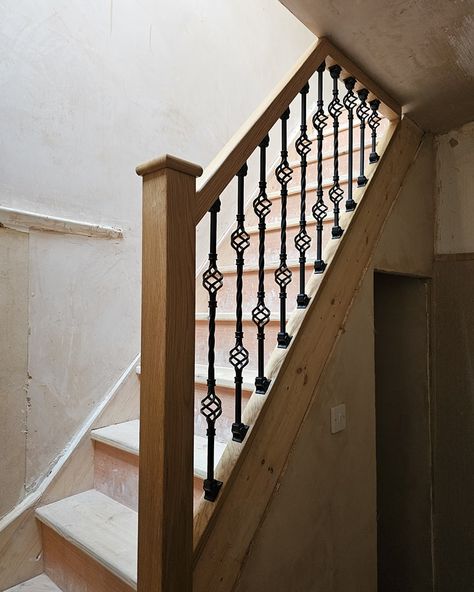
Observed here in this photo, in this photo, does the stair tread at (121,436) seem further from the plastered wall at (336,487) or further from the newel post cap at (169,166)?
the newel post cap at (169,166)

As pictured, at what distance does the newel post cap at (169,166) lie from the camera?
3.48ft

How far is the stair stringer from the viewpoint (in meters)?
1.22

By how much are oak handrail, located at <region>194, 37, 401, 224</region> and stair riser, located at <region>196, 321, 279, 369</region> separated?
765 mm

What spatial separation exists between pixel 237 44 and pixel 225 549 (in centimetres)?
305

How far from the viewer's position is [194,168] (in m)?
1.12

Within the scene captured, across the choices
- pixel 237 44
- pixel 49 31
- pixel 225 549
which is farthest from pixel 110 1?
pixel 225 549

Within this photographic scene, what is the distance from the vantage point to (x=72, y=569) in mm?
1592

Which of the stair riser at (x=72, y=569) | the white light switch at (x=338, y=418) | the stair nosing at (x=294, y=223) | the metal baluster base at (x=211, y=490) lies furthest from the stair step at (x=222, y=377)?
the stair nosing at (x=294, y=223)

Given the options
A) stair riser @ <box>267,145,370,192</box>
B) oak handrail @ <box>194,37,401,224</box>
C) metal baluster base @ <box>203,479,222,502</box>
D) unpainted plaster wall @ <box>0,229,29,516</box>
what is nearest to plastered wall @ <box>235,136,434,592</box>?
metal baluster base @ <box>203,479,222,502</box>

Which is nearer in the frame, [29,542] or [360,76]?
[29,542]

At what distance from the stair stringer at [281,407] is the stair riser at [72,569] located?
1.15 ft

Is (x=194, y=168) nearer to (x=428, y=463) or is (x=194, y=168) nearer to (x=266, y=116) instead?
(x=266, y=116)

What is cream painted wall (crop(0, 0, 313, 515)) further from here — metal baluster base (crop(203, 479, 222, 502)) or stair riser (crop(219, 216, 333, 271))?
metal baluster base (crop(203, 479, 222, 502))

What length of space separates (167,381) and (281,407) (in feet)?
1.73
